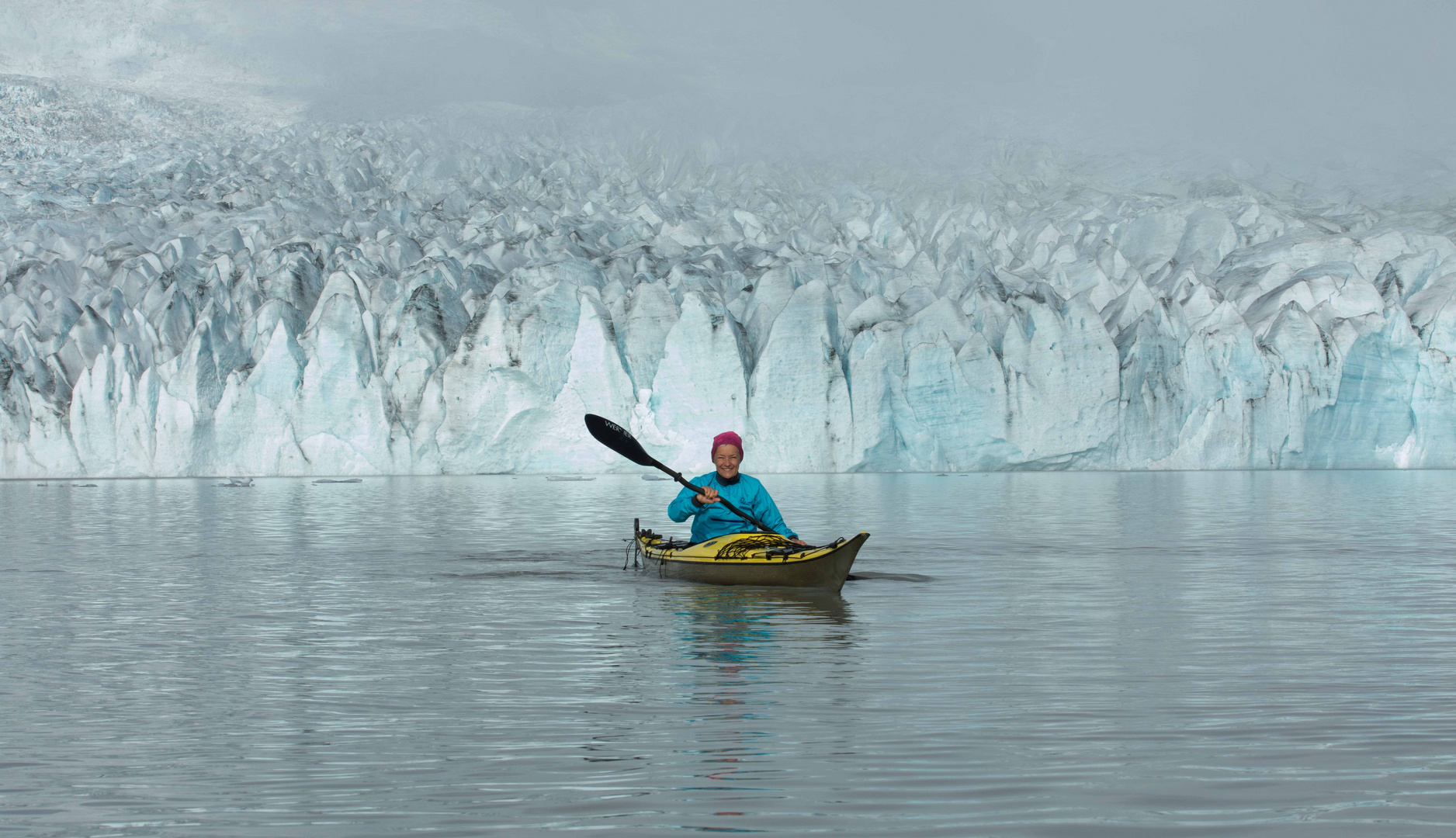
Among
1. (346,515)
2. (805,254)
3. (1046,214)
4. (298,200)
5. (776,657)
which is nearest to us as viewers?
(776,657)

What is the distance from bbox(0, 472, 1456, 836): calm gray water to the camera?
5.08m

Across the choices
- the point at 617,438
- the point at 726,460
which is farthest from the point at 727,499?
the point at 617,438

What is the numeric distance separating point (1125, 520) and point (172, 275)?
1766 inches

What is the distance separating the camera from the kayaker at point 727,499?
44.4 ft

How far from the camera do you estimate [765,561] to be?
13.6 metres

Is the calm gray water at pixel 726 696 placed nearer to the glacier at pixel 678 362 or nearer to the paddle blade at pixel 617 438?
the paddle blade at pixel 617 438

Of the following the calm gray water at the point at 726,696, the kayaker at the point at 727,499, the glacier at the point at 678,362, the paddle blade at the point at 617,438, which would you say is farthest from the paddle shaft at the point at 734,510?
the glacier at the point at 678,362

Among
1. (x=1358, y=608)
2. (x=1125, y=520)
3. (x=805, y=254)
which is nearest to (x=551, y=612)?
(x=1358, y=608)

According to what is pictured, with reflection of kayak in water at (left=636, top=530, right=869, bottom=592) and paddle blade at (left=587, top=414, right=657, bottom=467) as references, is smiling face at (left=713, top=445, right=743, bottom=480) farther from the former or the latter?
paddle blade at (left=587, top=414, right=657, bottom=467)

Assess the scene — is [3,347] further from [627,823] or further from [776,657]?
[627,823]

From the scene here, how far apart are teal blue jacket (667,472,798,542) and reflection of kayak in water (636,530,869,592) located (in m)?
0.21

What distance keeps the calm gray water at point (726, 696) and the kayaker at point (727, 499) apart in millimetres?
805

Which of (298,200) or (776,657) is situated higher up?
(298,200)

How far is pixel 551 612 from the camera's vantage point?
39.5ft
